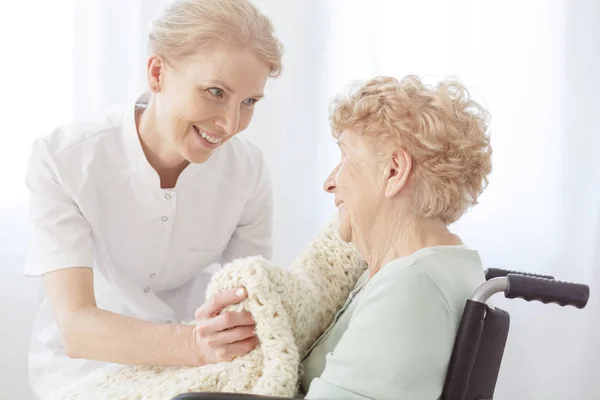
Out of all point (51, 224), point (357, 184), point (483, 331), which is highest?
point (357, 184)

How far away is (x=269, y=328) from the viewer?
1.41m

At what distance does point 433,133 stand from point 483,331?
36 cm

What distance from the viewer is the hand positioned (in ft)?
4.75

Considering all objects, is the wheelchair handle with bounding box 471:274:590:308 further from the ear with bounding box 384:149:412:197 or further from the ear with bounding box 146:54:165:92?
the ear with bounding box 146:54:165:92

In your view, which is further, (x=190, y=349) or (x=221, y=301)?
(x=190, y=349)

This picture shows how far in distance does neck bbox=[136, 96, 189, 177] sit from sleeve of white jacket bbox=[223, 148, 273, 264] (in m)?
0.25

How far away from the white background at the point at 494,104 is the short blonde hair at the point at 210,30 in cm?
104

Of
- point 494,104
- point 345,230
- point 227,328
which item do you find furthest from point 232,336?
point 494,104

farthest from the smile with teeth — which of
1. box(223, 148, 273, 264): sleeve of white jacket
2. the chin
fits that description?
the chin

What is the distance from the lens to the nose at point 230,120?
1.76 meters

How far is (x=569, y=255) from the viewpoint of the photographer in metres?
2.78

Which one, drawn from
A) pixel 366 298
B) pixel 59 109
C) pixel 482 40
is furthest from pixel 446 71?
pixel 366 298

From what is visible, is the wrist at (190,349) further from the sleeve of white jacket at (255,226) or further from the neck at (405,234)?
the sleeve of white jacket at (255,226)

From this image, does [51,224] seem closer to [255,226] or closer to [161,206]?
[161,206]
